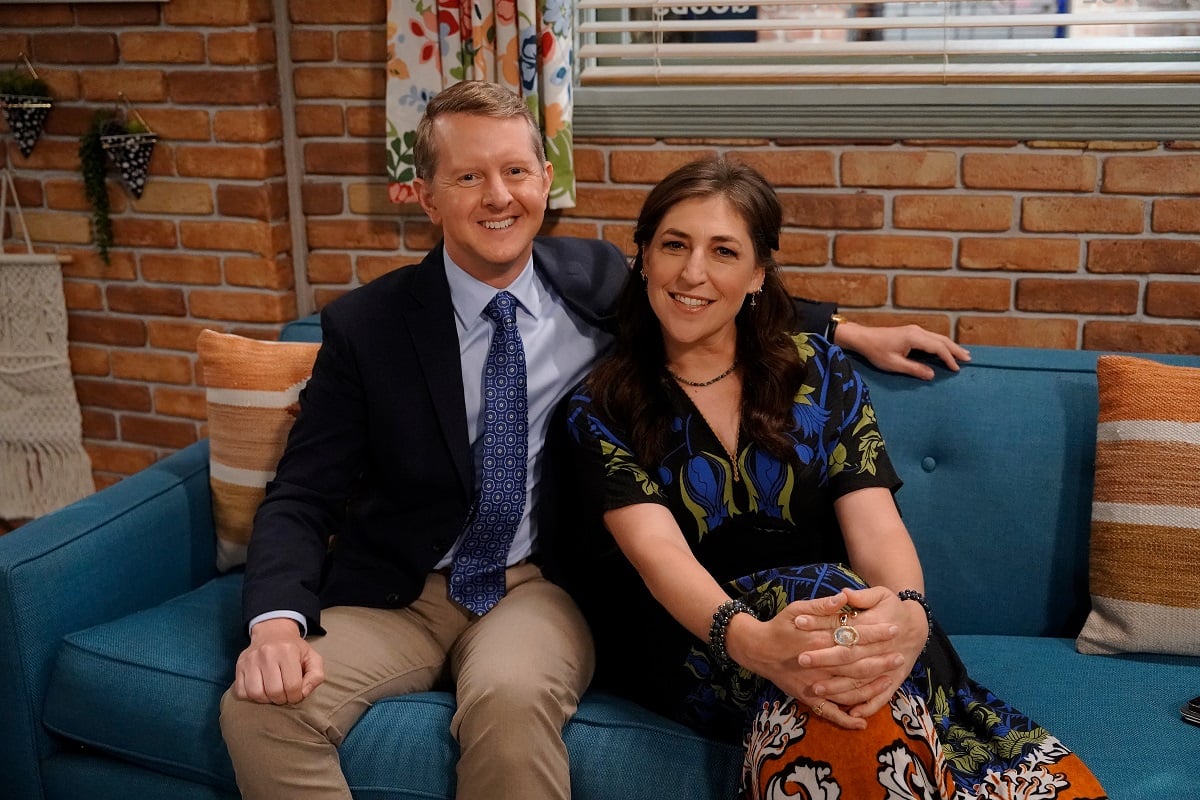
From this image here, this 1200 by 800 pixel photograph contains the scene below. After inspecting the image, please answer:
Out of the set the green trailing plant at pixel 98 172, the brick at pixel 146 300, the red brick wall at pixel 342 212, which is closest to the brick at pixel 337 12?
the red brick wall at pixel 342 212

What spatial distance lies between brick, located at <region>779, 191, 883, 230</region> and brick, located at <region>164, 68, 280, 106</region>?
3.64ft

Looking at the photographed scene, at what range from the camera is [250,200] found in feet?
8.25

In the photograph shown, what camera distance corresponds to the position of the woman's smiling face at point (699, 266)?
1.66 metres

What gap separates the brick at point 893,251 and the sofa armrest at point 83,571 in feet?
4.29

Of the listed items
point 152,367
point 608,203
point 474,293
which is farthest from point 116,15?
point 474,293

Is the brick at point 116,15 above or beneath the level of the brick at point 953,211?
above

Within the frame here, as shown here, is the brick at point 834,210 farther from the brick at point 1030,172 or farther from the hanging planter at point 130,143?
the hanging planter at point 130,143

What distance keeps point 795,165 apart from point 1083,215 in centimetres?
55

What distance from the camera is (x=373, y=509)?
72.6 inches

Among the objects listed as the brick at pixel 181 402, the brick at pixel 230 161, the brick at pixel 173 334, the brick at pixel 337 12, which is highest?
the brick at pixel 337 12

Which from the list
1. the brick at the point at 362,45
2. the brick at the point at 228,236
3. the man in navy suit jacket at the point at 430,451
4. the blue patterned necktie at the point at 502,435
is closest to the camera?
the man in navy suit jacket at the point at 430,451

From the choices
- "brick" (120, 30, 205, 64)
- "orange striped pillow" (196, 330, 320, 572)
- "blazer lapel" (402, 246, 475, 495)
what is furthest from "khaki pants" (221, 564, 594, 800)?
"brick" (120, 30, 205, 64)

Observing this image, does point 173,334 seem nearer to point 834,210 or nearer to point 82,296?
point 82,296

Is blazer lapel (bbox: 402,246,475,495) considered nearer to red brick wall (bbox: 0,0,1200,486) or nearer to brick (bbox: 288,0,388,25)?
red brick wall (bbox: 0,0,1200,486)
